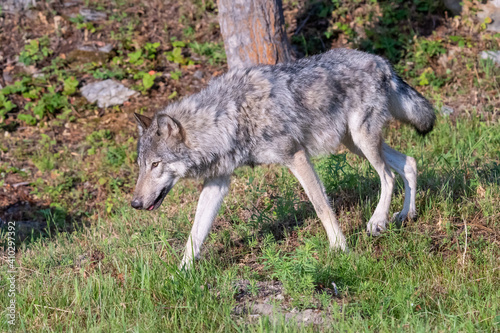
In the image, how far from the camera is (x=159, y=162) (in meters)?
4.29

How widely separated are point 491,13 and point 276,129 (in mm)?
6201

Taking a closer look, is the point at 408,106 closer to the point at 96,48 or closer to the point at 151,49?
the point at 151,49

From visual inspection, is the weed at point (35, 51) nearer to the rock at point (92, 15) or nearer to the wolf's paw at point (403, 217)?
the rock at point (92, 15)

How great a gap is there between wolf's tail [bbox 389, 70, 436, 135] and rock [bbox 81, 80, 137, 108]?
5.26 meters

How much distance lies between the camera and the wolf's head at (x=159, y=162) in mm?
4243

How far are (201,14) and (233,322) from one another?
8.09 m

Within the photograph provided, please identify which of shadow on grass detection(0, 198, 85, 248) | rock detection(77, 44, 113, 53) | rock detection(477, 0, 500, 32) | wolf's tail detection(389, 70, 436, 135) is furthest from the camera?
rock detection(77, 44, 113, 53)

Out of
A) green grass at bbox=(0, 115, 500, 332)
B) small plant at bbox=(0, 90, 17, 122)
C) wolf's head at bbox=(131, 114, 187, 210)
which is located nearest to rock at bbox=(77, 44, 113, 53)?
small plant at bbox=(0, 90, 17, 122)

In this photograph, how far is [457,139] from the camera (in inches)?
255

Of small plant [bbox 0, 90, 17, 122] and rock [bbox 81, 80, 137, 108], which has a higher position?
small plant [bbox 0, 90, 17, 122]

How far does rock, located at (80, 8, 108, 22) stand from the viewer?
10.3 metres

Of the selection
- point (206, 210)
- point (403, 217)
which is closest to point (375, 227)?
point (403, 217)

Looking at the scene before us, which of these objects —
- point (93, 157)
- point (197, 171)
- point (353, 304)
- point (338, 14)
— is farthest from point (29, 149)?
point (353, 304)

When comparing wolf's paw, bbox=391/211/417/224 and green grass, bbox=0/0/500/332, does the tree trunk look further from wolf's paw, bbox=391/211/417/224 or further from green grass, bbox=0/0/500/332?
wolf's paw, bbox=391/211/417/224
